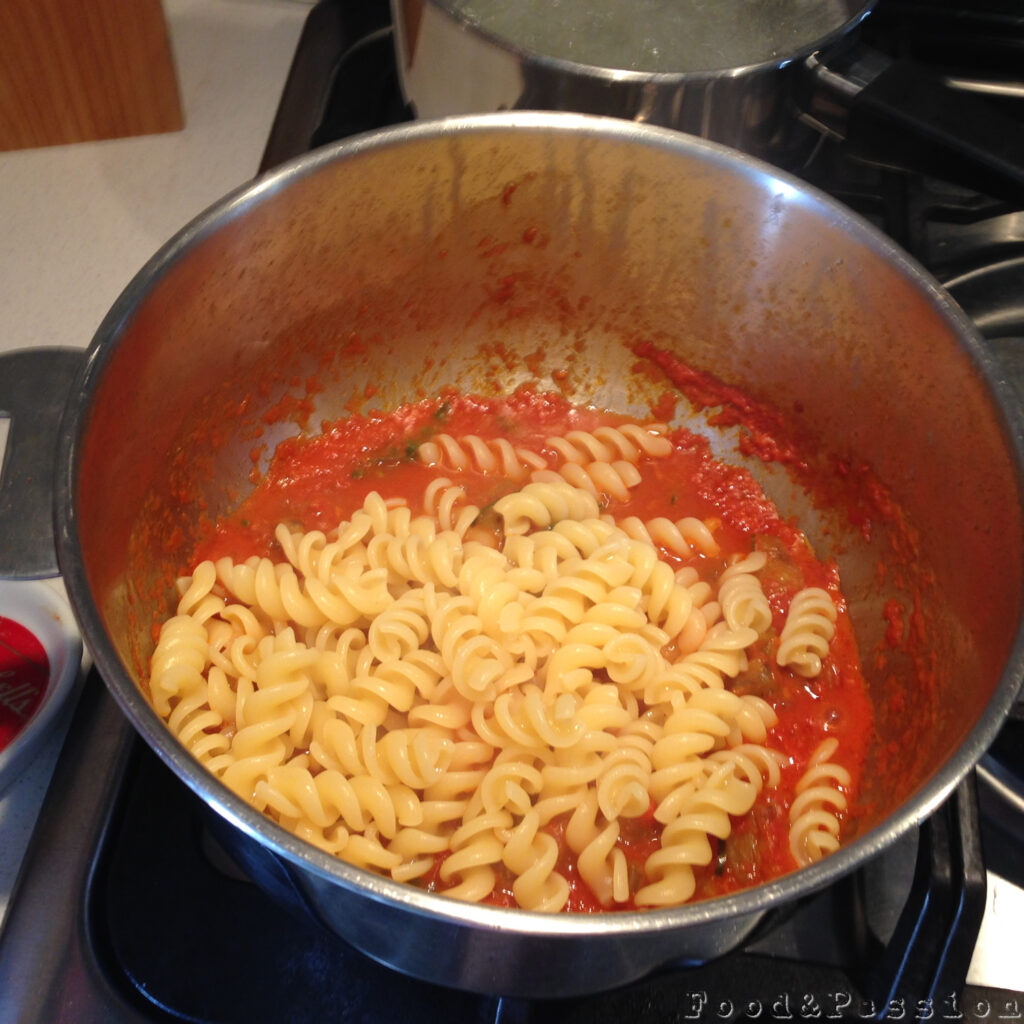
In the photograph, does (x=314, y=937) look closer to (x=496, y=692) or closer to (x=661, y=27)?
(x=496, y=692)

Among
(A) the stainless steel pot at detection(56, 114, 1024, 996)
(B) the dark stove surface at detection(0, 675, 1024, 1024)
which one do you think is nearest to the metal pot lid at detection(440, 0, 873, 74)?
(A) the stainless steel pot at detection(56, 114, 1024, 996)

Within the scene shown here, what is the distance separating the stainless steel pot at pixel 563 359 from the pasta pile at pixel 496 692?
15 centimetres

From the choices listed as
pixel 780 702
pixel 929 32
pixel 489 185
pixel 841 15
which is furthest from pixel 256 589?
pixel 929 32


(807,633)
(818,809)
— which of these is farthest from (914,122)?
(818,809)

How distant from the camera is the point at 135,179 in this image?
2311mm

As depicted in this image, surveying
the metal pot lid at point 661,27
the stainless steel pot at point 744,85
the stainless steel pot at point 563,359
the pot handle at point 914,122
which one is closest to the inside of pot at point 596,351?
the stainless steel pot at point 563,359

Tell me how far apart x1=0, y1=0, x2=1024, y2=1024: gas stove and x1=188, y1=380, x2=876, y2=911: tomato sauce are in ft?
0.70

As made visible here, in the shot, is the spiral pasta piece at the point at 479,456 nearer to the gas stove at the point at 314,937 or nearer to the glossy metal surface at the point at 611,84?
the glossy metal surface at the point at 611,84

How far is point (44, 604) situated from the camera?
61.0 inches

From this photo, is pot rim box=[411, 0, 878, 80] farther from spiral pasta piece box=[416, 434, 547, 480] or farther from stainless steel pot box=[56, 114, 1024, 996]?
spiral pasta piece box=[416, 434, 547, 480]

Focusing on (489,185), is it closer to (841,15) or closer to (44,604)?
(841,15)

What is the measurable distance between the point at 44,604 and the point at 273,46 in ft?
5.71

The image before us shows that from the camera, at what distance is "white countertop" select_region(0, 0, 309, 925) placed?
2074 millimetres

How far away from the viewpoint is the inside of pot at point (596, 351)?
1431 millimetres
